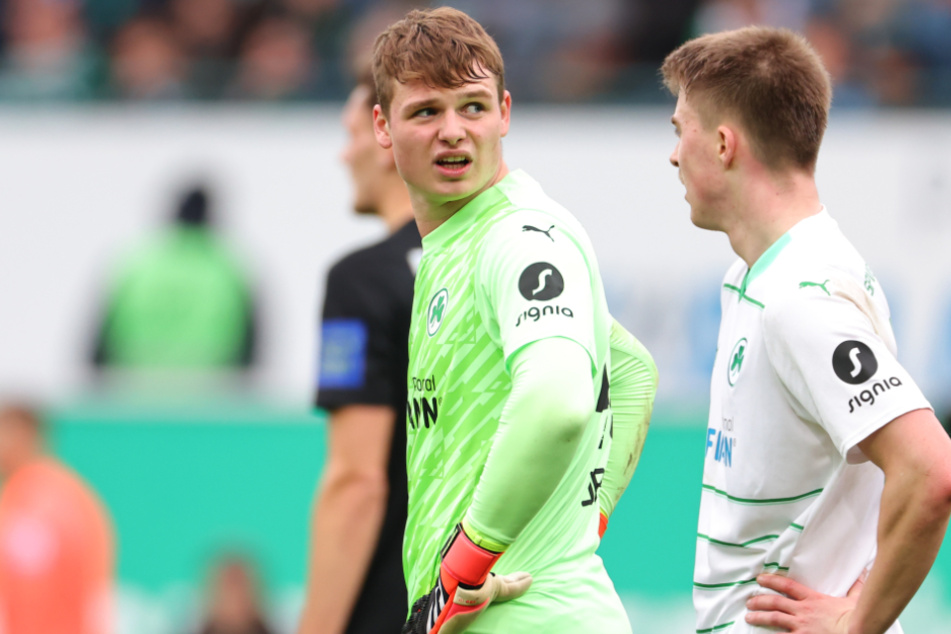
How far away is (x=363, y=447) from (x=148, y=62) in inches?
240

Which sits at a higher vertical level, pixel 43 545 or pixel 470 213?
pixel 470 213

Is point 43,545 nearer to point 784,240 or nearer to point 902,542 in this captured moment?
point 784,240

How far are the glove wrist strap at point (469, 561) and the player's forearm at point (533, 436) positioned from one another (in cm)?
3

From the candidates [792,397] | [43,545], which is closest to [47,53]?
[43,545]

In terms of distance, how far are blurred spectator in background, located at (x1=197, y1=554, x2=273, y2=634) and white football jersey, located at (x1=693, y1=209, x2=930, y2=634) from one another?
5.84 m

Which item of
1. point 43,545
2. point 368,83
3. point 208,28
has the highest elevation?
point 208,28

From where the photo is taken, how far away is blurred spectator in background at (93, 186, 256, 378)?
8.71 m

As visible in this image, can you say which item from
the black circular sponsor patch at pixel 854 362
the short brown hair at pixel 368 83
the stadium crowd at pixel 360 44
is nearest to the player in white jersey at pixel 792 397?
the black circular sponsor patch at pixel 854 362

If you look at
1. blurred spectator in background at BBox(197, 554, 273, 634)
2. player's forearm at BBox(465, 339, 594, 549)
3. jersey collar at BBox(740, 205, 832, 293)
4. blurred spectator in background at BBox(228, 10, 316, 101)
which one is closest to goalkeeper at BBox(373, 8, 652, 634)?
player's forearm at BBox(465, 339, 594, 549)

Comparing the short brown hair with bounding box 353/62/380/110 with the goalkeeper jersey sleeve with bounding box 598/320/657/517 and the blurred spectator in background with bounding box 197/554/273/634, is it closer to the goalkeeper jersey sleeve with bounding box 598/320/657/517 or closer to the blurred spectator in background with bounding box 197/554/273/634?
the goalkeeper jersey sleeve with bounding box 598/320/657/517

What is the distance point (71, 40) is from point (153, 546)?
388cm

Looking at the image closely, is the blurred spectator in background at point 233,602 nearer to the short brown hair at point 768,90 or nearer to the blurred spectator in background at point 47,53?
the blurred spectator in background at point 47,53

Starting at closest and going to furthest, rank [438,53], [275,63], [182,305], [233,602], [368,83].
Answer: [438,53], [368,83], [233,602], [182,305], [275,63]

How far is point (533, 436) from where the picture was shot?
93.8 inches
